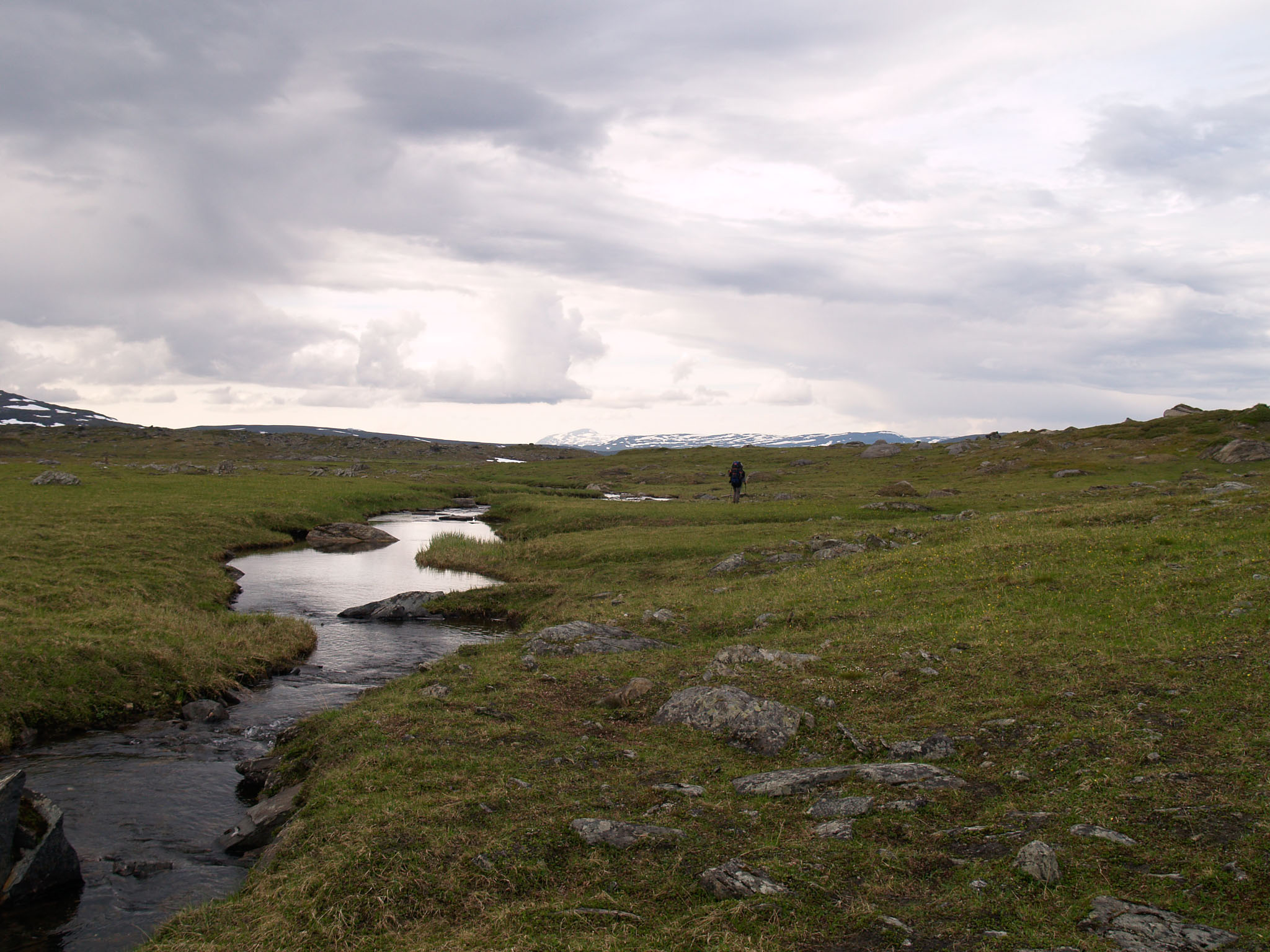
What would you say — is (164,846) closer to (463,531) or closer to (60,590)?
(60,590)

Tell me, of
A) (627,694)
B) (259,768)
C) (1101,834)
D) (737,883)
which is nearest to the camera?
(737,883)

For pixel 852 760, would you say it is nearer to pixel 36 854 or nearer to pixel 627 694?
pixel 627 694

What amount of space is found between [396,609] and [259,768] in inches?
737

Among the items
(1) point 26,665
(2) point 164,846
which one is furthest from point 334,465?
(2) point 164,846

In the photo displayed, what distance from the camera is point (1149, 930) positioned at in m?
8.16

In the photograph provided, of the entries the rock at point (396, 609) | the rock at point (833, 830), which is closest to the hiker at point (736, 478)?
the rock at point (396, 609)

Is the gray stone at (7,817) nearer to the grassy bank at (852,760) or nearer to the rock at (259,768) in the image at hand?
the grassy bank at (852,760)

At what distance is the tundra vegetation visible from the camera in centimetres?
970

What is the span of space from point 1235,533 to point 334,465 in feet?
497

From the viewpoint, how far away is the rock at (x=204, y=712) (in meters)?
22.7

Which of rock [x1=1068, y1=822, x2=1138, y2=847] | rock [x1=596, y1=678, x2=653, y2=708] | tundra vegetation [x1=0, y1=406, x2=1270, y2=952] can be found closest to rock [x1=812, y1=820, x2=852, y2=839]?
tundra vegetation [x1=0, y1=406, x2=1270, y2=952]

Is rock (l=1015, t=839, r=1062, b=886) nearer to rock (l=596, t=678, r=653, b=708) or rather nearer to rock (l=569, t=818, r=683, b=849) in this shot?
rock (l=569, t=818, r=683, b=849)

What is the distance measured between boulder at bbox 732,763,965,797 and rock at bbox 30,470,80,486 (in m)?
79.0

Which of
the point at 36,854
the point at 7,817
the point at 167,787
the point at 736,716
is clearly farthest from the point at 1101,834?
the point at 167,787
